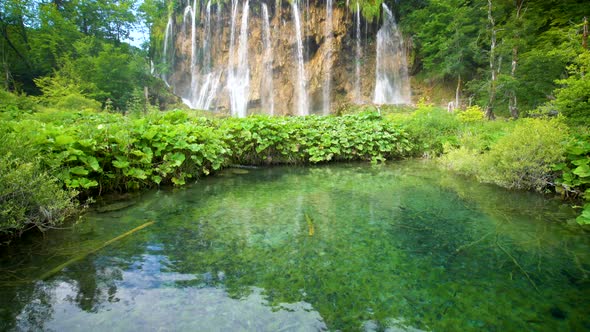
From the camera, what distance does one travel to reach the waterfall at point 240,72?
2373cm

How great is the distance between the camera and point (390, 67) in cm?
2422

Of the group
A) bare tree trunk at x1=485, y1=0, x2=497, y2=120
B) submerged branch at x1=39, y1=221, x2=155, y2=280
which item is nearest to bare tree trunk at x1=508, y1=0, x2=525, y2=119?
bare tree trunk at x1=485, y1=0, x2=497, y2=120

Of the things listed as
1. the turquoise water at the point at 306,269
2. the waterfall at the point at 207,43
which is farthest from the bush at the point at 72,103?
the waterfall at the point at 207,43

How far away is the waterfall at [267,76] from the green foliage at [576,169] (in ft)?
65.8

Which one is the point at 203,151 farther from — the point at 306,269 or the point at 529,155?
the point at 529,155

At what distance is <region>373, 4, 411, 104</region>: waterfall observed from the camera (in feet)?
78.6

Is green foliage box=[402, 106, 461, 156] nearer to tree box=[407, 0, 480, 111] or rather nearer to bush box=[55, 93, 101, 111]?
tree box=[407, 0, 480, 111]

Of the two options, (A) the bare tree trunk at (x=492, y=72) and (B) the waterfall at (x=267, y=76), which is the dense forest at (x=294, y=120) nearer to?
(A) the bare tree trunk at (x=492, y=72)

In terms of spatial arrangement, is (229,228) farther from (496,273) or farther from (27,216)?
(496,273)

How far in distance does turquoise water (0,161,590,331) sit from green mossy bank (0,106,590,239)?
1.76 feet

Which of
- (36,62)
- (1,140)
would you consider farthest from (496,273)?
(36,62)

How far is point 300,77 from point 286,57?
75.8 inches

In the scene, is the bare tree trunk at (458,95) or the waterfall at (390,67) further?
the waterfall at (390,67)

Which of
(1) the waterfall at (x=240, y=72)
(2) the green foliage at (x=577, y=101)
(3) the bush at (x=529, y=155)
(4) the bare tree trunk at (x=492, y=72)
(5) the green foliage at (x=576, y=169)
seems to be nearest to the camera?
(5) the green foliage at (x=576, y=169)
